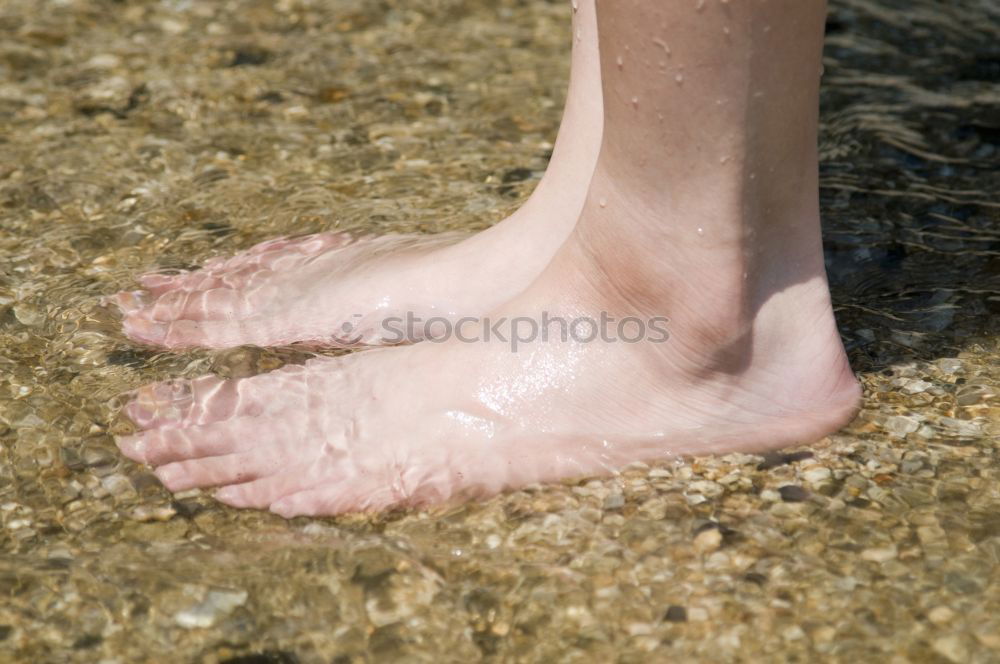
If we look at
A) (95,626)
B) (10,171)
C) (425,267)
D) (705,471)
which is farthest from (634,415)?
(10,171)

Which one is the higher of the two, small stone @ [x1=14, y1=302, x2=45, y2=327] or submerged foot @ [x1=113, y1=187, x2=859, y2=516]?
small stone @ [x1=14, y1=302, x2=45, y2=327]

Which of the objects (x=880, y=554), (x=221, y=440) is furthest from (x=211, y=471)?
(x=880, y=554)

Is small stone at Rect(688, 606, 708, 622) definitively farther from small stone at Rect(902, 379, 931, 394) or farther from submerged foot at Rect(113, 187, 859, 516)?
small stone at Rect(902, 379, 931, 394)

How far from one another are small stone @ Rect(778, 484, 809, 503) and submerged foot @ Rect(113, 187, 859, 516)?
10 cm

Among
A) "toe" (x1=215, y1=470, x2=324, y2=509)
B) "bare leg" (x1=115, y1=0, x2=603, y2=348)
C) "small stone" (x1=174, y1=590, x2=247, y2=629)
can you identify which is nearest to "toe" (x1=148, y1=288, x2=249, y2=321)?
"bare leg" (x1=115, y1=0, x2=603, y2=348)

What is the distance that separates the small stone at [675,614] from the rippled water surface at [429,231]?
1 centimetres

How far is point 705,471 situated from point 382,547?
0.53 m

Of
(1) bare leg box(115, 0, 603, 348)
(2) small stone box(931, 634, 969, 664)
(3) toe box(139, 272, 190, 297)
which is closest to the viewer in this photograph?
(2) small stone box(931, 634, 969, 664)

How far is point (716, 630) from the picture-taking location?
4.96ft

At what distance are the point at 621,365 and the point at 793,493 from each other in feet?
1.11

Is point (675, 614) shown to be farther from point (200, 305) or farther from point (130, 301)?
point (130, 301)

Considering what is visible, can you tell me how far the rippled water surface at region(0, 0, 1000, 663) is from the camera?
1539mm

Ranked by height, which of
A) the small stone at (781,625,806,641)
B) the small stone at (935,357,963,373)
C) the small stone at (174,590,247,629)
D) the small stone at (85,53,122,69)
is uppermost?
the small stone at (85,53,122,69)

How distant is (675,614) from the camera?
1.54m
